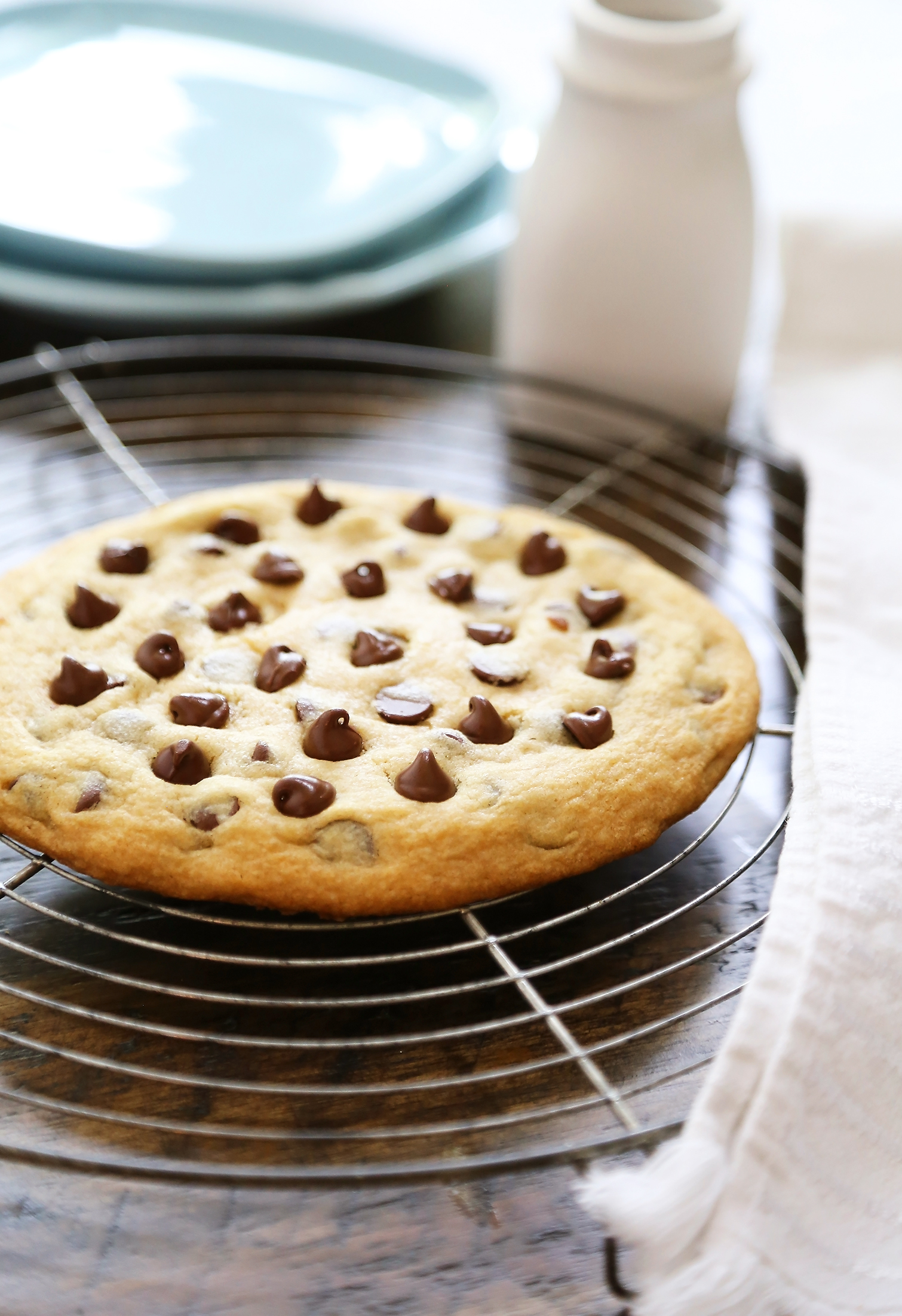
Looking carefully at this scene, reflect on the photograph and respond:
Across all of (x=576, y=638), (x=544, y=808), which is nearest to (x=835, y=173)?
(x=576, y=638)

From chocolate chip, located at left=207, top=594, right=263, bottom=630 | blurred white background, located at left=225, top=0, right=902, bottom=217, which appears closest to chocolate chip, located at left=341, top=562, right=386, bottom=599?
chocolate chip, located at left=207, top=594, right=263, bottom=630

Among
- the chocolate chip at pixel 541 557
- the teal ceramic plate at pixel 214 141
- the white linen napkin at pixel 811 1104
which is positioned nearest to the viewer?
the white linen napkin at pixel 811 1104

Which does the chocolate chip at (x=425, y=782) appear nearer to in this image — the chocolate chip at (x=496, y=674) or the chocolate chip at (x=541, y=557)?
the chocolate chip at (x=496, y=674)

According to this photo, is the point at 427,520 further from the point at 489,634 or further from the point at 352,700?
the point at 352,700

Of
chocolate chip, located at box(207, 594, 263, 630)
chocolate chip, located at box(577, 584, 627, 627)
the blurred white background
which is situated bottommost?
chocolate chip, located at box(577, 584, 627, 627)

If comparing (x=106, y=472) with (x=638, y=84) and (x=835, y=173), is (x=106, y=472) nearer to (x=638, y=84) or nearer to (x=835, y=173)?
(x=638, y=84)

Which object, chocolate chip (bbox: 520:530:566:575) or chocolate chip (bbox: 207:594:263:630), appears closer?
chocolate chip (bbox: 207:594:263:630)

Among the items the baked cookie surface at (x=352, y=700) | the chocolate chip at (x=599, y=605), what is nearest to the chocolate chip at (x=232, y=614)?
the baked cookie surface at (x=352, y=700)

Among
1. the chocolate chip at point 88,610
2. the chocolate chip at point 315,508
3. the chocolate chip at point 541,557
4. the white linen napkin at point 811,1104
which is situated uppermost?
the chocolate chip at point 315,508

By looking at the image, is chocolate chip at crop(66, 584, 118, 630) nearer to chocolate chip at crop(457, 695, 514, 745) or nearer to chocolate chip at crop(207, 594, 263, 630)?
chocolate chip at crop(207, 594, 263, 630)
